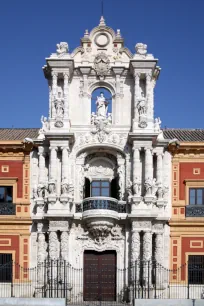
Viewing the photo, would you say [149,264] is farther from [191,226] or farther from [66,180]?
[66,180]

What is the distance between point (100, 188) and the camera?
121ft

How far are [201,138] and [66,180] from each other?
8524 mm

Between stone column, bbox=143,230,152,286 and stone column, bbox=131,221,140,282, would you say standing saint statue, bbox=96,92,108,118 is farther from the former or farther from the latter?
stone column, bbox=143,230,152,286

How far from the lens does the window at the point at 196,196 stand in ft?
119

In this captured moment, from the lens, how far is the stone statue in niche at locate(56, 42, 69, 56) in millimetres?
36375

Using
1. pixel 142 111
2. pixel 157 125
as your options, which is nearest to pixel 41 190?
pixel 142 111

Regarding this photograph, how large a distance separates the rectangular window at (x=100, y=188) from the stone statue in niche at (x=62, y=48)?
290 inches

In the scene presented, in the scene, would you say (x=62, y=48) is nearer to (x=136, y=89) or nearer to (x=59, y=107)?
(x=59, y=107)

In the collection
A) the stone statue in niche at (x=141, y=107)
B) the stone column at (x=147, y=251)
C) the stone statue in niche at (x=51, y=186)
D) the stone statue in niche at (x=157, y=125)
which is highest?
the stone statue in niche at (x=141, y=107)

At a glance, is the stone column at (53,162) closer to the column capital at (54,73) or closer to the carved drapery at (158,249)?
the column capital at (54,73)

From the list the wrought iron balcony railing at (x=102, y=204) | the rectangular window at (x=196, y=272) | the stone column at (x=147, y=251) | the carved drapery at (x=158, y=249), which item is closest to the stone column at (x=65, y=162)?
the wrought iron balcony railing at (x=102, y=204)

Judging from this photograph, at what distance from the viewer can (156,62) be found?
36.2m

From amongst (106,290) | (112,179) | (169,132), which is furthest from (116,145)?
(106,290)

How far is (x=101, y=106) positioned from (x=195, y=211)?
25.3 feet
